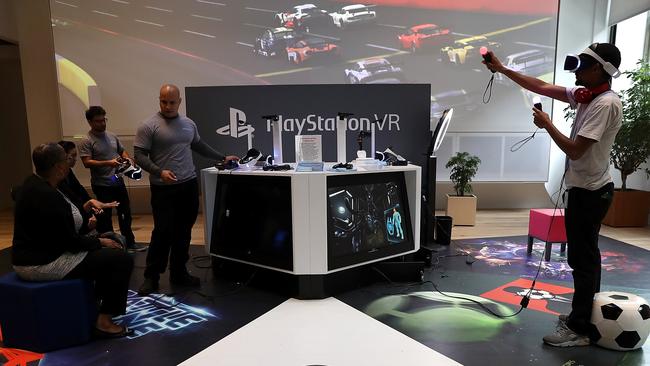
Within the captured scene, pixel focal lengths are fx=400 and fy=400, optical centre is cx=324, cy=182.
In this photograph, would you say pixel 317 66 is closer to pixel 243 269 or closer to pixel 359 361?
pixel 243 269

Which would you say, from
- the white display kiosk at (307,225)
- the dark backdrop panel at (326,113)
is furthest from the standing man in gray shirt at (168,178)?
the dark backdrop panel at (326,113)

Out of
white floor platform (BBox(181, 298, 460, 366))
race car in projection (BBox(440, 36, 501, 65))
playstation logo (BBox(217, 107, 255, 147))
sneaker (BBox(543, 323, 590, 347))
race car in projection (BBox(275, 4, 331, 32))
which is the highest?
race car in projection (BBox(275, 4, 331, 32))

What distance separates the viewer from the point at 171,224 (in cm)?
324

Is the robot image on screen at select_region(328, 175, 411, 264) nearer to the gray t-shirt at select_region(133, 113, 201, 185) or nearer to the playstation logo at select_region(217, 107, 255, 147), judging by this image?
the gray t-shirt at select_region(133, 113, 201, 185)

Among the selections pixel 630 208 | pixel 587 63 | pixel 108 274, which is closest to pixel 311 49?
pixel 587 63

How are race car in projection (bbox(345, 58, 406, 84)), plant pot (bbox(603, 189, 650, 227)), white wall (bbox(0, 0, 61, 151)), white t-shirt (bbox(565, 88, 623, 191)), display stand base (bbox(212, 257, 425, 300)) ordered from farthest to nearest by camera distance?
1. race car in projection (bbox(345, 58, 406, 84))
2. white wall (bbox(0, 0, 61, 151))
3. plant pot (bbox(603, 189, 650, 227))
4. display stand base (bbox(212, 257, 425, 300))
5. white t-shirt (bbox(565, 88, 623, 191))

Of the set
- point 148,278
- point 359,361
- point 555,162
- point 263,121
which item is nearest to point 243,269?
point 148,278

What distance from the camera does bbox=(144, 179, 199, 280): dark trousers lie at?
320cm

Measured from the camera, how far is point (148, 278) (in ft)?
10.8

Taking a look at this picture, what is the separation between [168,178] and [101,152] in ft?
5.07

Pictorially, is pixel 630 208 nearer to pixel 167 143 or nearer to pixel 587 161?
pixel 587 161

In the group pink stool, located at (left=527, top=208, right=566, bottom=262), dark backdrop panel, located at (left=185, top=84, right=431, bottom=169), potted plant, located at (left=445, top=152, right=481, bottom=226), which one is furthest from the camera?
potted plant, located at (left=445, top=152, right=481, bottom=226)

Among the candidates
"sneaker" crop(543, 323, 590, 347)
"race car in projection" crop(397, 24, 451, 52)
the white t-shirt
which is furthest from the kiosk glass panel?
"race car in projection" crop(397, 24, 451, 52)

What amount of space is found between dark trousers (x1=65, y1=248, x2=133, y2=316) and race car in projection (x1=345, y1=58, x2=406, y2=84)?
449cm
